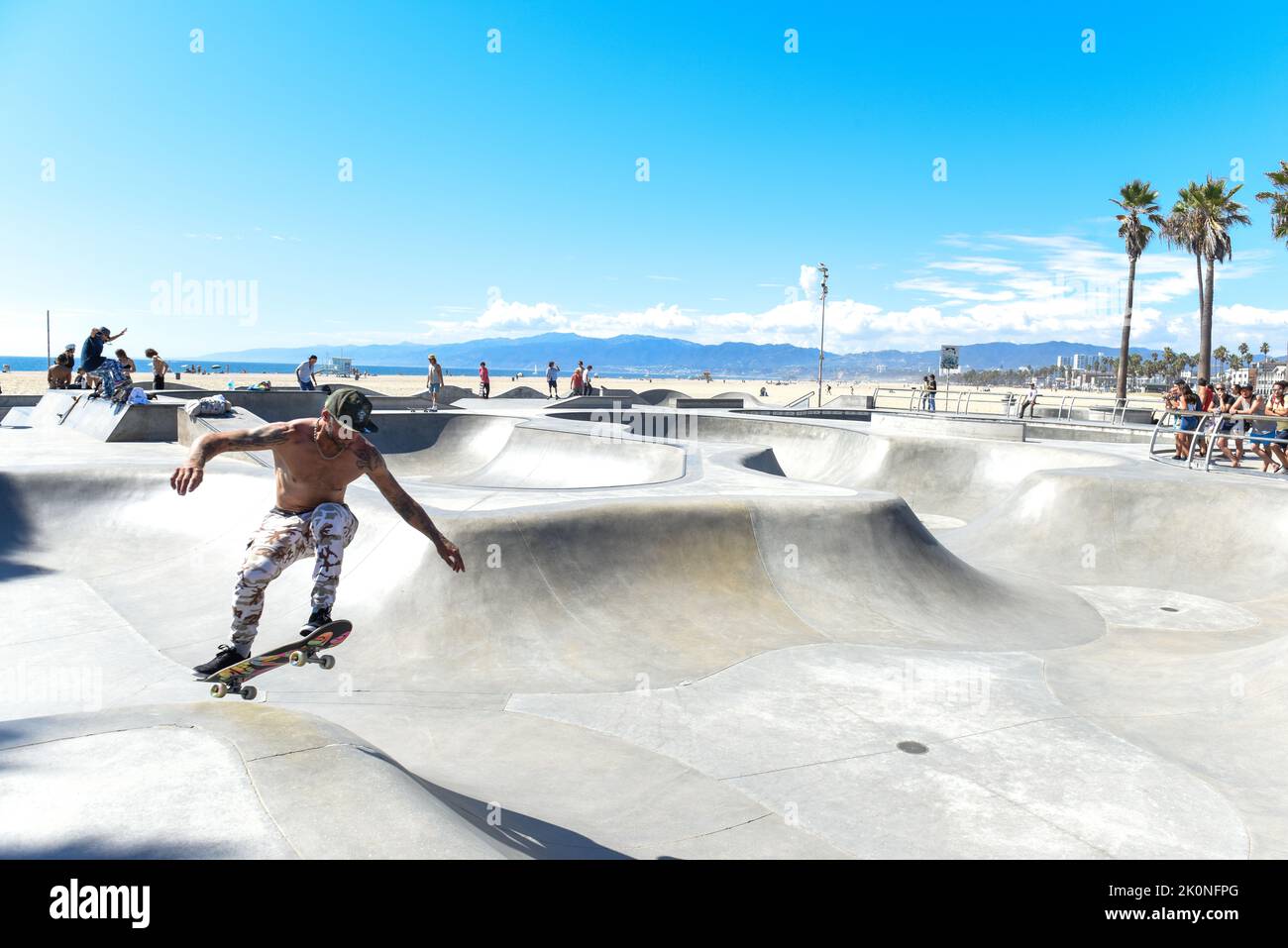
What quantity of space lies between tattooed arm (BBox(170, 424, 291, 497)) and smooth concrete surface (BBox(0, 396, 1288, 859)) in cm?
118

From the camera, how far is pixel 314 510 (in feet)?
15.5

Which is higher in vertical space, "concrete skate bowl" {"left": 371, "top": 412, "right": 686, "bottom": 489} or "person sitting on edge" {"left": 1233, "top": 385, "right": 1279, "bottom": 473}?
"person sitting on edge" {"left": 1233, "top": 385, "right": 1279, "bottom": 473}

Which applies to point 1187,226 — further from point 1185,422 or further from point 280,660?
point 280,660

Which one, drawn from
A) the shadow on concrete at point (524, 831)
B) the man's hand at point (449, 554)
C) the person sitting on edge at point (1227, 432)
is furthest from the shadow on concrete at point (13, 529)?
the person sitting on edge at point (1227, 432)

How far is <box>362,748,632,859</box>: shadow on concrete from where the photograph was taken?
13.1 feet

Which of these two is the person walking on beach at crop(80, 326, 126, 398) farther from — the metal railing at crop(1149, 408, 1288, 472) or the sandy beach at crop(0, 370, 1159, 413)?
the metal railing at crop(1149, 408, 1288, 472)

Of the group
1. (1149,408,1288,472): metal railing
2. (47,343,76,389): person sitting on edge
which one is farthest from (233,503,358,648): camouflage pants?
(47,343,76,389): person sitting on edge

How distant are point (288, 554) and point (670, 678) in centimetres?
400

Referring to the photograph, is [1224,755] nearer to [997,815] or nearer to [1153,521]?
[997,815]

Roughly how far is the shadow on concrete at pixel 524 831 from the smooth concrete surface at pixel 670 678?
1.4 inches

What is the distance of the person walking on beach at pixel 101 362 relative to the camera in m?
15.9

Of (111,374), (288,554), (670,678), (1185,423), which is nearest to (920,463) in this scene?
(1185,423)

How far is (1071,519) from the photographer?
13578mm
